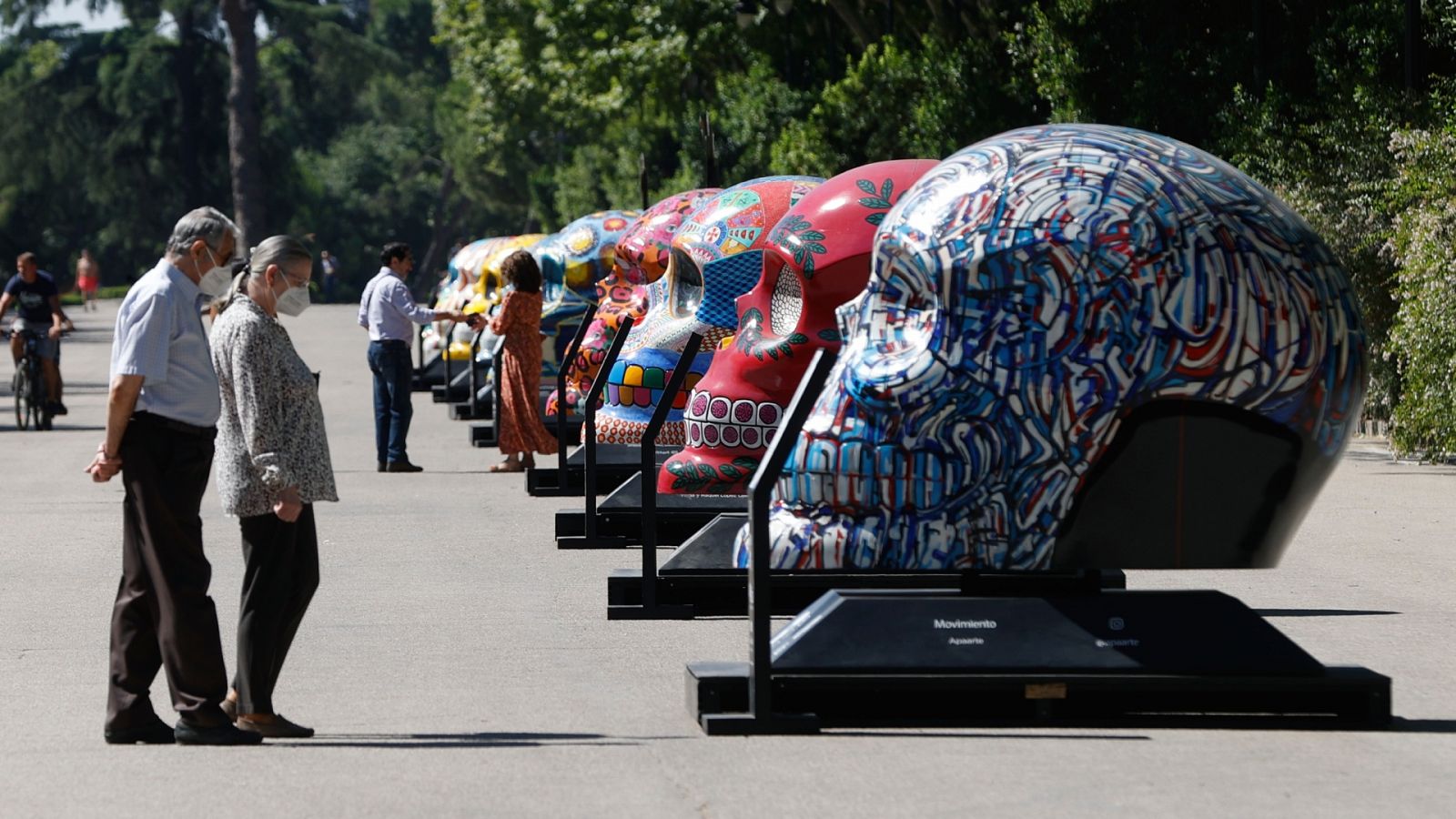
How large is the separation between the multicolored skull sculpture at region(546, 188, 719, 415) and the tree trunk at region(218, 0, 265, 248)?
4844 centimetres

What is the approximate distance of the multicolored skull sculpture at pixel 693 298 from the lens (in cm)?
1256

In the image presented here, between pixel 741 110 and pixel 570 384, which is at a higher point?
pixel 741 110

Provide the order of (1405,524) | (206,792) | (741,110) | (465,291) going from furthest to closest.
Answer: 1. (741,110)
2. (465,291)
3. (1405,524)
4. (206,792)

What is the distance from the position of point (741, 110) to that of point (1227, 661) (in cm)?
3093

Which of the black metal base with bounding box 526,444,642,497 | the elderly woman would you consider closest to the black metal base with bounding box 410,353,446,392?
the black metal base with bounding box 526,444,642,497

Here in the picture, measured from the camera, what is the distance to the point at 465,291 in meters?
27.5

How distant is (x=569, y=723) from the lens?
7770mm

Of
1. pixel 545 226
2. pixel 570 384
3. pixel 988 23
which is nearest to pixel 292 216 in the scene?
pixel 545 226

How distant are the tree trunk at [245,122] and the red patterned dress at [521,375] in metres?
47.6

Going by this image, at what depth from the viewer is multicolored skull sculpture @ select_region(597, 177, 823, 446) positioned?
1256 cm

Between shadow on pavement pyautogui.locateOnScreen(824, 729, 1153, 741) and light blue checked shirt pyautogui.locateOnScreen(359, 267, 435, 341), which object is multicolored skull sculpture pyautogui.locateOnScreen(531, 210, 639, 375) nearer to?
light blue checked shirt pyautogui.locateOnScreen(359, 267, 435, 341)

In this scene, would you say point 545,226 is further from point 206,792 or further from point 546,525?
point 206,792

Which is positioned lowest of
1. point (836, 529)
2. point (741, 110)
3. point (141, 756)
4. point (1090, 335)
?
point (141, 756)

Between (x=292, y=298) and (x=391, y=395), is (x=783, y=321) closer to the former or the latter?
(x=292, y=298)
